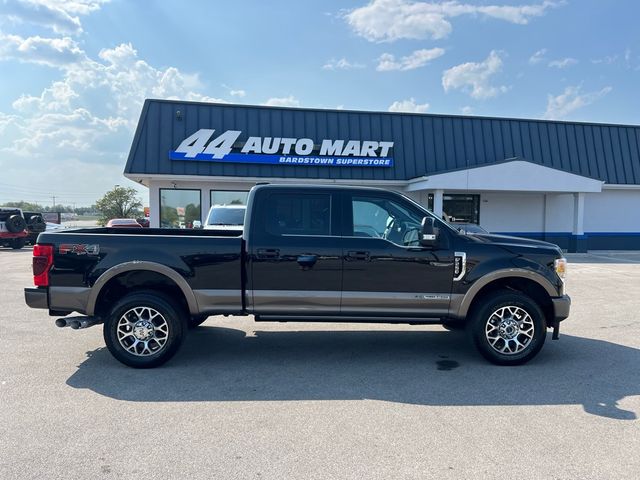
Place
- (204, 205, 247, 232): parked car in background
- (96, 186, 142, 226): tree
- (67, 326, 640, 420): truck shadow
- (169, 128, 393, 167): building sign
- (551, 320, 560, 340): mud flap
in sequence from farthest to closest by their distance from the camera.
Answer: (96, 186, 142, 226): tree < (169, 128, 393, 167): building sign < (204, 205, 247, 232): parked car in background < (551, 320, 560, 340): mud flap < (67, 326, 640, 420): truck shadow

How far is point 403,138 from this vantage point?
1964 centimetres

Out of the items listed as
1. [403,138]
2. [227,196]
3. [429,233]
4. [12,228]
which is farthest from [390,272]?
[12,228]

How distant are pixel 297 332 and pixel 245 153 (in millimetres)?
12917

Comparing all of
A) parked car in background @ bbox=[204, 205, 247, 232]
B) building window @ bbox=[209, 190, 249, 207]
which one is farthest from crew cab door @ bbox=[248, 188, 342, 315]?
A: building window @ bbox=[209, 190, 249, 207]

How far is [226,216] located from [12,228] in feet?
56.1

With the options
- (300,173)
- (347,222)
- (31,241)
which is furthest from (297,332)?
(31,241)

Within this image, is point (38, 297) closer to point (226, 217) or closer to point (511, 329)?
point (511, 329)

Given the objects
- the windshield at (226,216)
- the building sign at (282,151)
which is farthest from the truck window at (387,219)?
the building sign at (282,151)

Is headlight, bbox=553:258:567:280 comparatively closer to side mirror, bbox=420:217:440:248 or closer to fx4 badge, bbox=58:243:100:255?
side mirror, bbox=420:217:440:248

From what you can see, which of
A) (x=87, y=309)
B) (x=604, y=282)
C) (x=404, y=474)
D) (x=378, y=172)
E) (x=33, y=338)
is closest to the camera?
(x=404, y=474)

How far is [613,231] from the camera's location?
2156 centimetres

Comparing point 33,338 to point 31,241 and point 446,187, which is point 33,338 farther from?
point 31,241

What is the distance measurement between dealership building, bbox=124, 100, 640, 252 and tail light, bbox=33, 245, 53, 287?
13.2m

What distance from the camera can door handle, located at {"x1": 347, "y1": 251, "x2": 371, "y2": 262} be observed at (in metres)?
4.91
